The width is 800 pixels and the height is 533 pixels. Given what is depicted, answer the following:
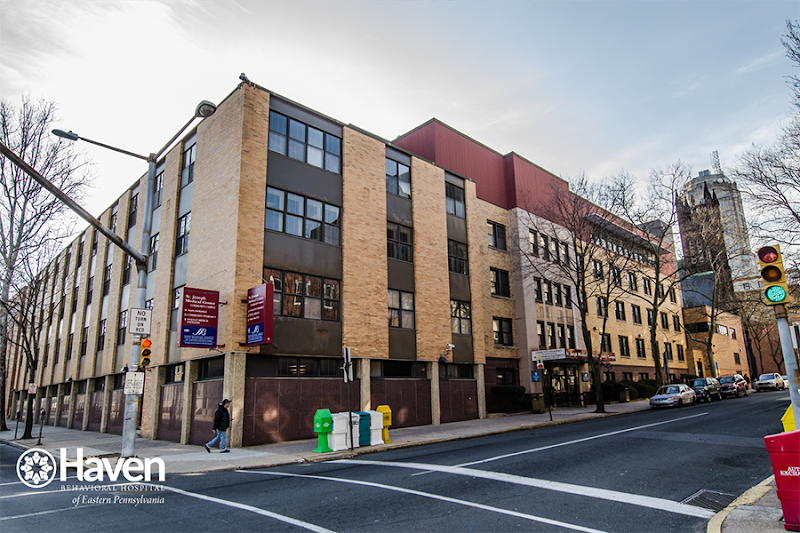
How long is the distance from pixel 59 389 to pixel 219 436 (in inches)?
1141

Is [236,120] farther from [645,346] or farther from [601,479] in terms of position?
[645,346]

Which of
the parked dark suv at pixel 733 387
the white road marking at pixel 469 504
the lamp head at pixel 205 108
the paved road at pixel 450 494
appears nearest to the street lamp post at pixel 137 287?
the lamp head at pixel 205 108

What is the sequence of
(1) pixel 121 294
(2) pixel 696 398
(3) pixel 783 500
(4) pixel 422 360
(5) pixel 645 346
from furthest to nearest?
(5) pixel 645 346 < (2) pixel 696 398 < (1) pixel 121 294 < (4) pixel 422 360 < (3) pixel 783 500

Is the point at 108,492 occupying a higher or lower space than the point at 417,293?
lower

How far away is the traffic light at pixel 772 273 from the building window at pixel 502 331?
24380 millimetres

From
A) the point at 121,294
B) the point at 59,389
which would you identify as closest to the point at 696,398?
the point at 121,294

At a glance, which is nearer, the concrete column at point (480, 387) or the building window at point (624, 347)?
the concrete column at point (480, 387)

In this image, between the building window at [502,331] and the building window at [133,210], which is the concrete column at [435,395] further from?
the building window at [133,210]

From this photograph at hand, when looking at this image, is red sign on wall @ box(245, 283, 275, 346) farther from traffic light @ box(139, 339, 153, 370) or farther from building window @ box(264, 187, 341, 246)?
traffic light @ box(139, 339, 153, 370)

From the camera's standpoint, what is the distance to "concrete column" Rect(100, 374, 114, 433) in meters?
28.8

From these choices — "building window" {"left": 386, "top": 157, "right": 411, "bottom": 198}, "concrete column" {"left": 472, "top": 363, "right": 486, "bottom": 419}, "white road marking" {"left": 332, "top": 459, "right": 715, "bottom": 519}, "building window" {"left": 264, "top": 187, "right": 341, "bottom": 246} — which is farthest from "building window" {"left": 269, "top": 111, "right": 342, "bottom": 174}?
"white road marking" {"left": 332, "top": 459, "right": 715, "bottom": 519}

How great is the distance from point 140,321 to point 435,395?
48.5 ft

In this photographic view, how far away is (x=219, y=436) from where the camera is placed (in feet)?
54.5

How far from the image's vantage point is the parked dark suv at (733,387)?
3947 cm
